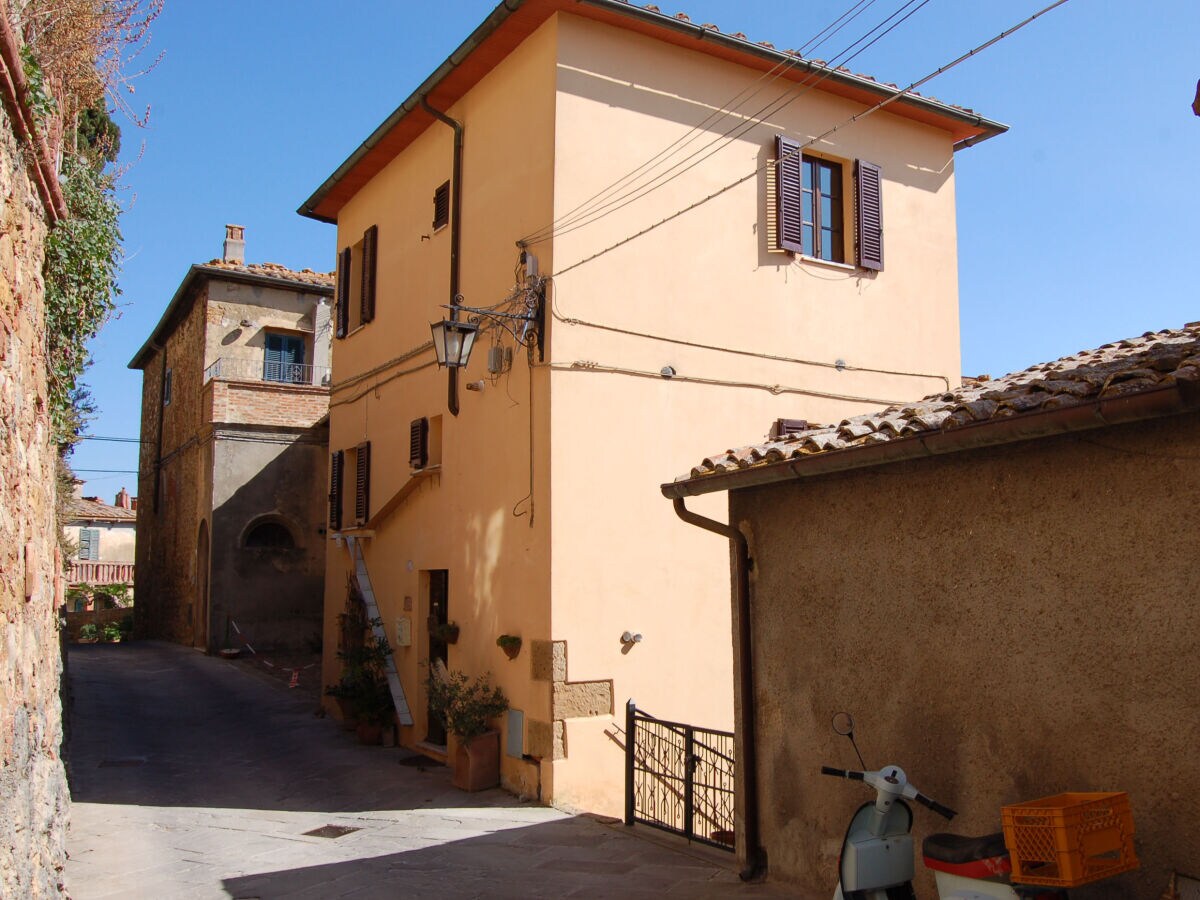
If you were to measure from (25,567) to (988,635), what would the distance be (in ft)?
16.9

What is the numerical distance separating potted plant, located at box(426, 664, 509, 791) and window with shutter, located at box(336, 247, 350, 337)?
711cm

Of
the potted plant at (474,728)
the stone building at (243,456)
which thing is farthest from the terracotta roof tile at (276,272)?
the potted plant at (474,728)

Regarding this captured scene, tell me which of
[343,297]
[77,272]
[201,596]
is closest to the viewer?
[77,272]

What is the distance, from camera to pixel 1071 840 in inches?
158

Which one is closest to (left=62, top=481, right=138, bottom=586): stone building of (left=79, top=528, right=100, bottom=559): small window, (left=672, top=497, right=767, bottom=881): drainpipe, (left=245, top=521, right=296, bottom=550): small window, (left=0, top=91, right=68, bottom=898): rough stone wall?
(left=79, top=528, right=100, bottom=559): small window

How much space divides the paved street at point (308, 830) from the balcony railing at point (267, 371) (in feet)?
35.2

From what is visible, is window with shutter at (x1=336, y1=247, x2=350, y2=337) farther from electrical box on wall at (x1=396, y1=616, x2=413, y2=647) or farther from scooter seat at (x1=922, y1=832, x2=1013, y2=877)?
scooter seat at (x1=922, y1=832, x2=1013, y2=877)

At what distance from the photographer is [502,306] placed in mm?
11195

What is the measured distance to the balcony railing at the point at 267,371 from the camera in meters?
24.0

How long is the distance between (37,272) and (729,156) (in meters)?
7.33

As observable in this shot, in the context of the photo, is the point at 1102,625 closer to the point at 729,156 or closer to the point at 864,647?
the point at 864,647

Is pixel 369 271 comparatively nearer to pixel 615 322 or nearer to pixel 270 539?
pixel 615 322

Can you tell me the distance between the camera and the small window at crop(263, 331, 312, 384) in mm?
24797

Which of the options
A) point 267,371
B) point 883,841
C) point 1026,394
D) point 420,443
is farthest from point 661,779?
point 267,371
